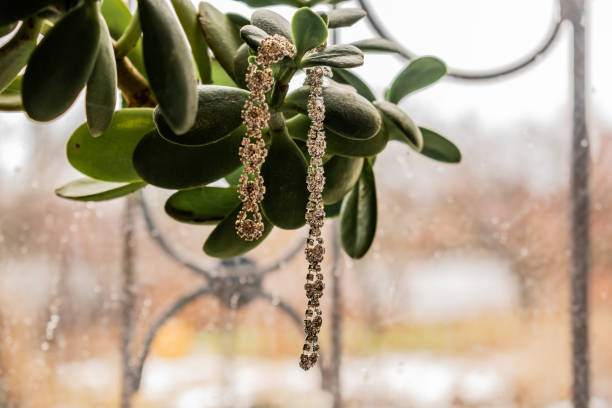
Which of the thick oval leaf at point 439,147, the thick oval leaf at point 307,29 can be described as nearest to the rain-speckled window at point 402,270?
the thick oval leaf at point 439,147

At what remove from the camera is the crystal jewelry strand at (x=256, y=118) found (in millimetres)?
176

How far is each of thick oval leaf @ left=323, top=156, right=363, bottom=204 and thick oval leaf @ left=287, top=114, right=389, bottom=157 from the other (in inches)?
0.6

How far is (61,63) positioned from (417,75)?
0.19 meters

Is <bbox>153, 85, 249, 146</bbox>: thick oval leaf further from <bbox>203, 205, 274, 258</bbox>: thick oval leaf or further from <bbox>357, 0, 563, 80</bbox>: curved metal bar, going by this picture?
<bbox>357, 0, 563, 80</bbox>: curved metal bar

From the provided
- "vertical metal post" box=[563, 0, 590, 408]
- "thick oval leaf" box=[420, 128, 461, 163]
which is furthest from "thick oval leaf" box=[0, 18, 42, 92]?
"vertical metal post" box=[563, 0, 590, 408]

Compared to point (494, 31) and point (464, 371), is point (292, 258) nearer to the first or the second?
point (464, 371)

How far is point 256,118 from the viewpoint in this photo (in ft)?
0.60

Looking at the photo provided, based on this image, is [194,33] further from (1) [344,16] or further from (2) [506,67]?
(2) [506,67]

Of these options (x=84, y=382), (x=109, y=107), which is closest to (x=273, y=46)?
(x=109, y=107)

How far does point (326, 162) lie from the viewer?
24cm

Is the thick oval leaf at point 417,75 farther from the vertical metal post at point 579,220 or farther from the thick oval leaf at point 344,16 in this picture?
the vertical metal post at point 579,220

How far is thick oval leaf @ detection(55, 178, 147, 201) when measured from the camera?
248 millimetres

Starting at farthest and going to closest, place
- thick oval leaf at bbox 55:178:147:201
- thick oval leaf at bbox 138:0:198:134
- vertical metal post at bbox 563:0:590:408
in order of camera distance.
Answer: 1. vertical metal post at bbox 563:0:590:408
2. thick oval leaf at bbox 55:178:147:201
3. thick oval leaf at bbox 138:0:198:134

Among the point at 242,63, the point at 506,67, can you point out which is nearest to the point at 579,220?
the point at 506,67
